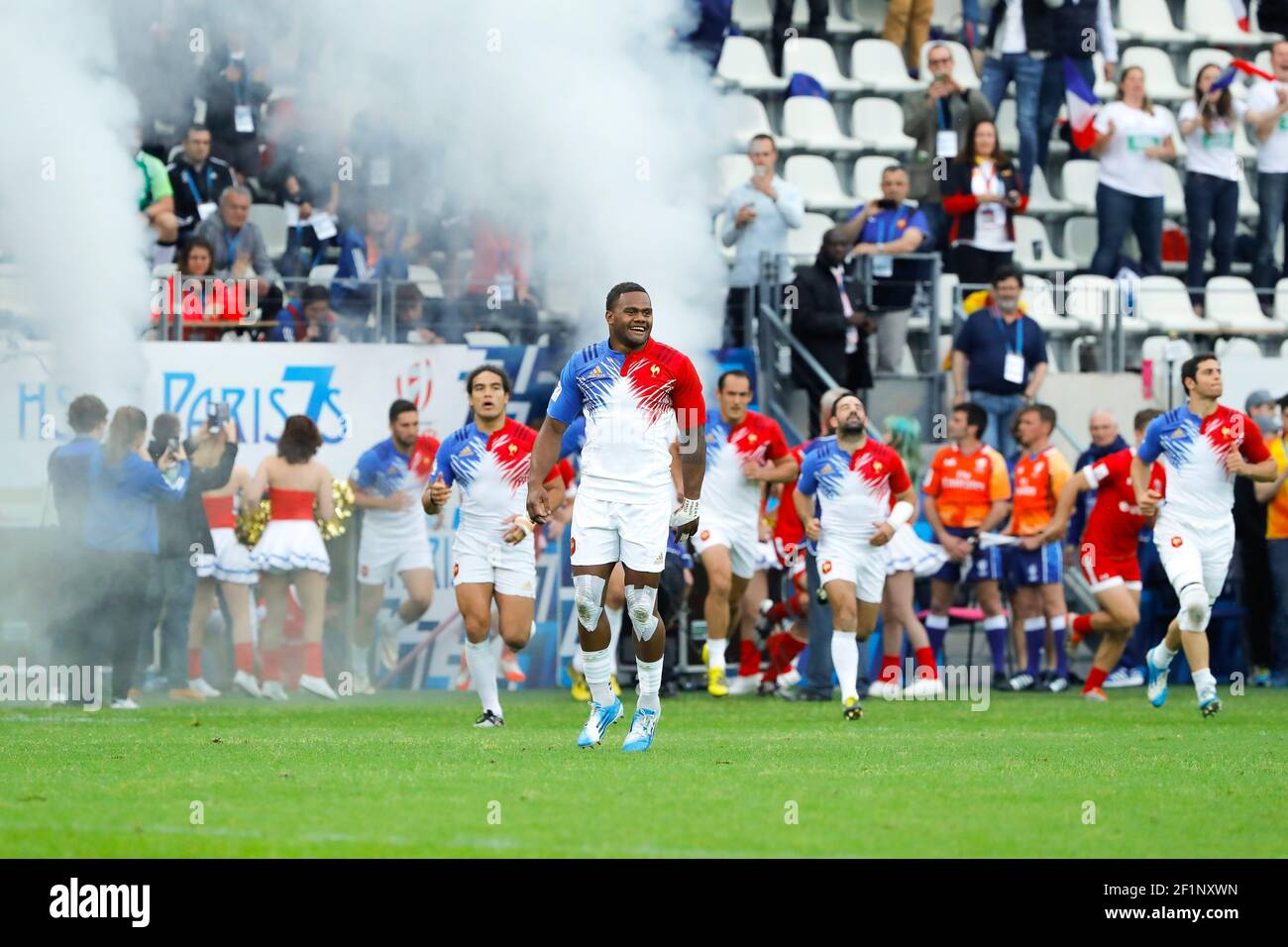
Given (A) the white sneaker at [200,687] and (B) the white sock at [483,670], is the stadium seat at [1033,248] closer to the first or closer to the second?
(A) the white sneaker at [200,687]

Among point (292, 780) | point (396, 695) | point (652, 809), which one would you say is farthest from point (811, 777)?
point (396, 695)

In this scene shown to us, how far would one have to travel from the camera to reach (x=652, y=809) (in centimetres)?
834

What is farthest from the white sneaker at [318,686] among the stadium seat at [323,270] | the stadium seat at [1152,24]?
the stadium seat at [1152,24]

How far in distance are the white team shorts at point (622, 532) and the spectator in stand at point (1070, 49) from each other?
1369cm

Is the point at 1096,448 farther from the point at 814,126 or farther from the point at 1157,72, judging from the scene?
the point at 1157,72

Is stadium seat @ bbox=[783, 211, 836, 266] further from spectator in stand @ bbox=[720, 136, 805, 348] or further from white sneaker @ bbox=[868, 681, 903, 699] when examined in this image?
white sneaker @ bbox=[868, 681, 903, 699]

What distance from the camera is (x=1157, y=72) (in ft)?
83.4

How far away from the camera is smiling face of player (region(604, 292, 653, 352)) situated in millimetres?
10844

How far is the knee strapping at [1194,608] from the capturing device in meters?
13.9

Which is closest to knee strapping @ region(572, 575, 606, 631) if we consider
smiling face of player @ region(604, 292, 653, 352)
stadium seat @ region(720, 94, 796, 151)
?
smiling face of player @ region(604, 292, 653, 352)

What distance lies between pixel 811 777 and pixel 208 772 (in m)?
2.87

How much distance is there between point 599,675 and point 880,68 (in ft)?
46.5

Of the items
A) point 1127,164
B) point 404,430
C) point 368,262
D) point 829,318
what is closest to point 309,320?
point 368,262
